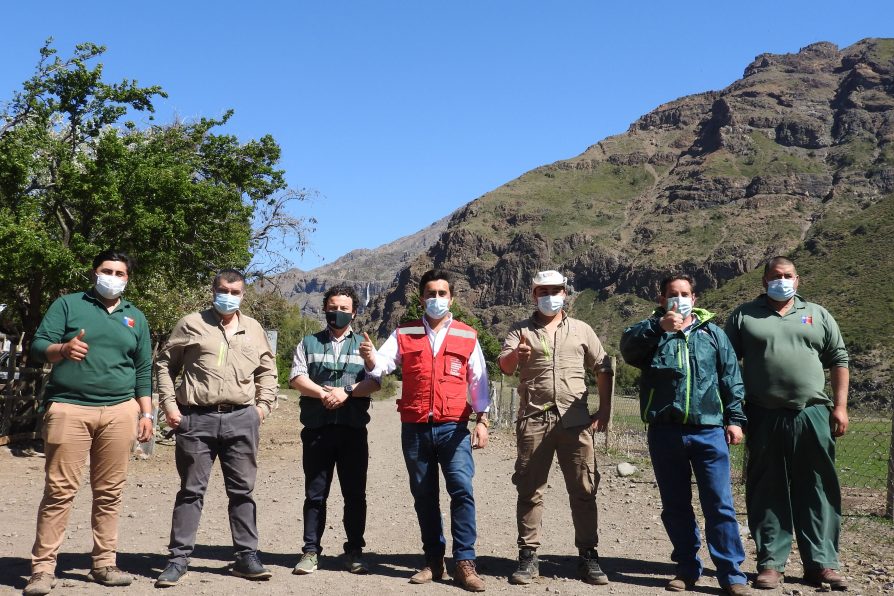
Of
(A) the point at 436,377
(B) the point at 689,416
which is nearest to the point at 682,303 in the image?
(B) the point at 689,416

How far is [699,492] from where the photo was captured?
523cm

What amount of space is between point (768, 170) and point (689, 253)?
108ft

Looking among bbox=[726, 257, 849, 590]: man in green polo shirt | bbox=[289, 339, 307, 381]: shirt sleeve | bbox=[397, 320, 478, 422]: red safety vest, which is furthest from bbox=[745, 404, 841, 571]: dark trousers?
bbox=[289, 339, 307, 381]: shirt sleeve

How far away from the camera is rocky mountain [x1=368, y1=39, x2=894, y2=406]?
96.0 meters

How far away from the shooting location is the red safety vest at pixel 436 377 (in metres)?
5.33

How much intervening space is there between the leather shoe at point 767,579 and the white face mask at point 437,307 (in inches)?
110

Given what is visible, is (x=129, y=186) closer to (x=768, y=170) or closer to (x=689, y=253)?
(x=689, y=253)

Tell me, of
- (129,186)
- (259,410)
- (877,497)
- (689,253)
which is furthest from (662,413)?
(689,253)

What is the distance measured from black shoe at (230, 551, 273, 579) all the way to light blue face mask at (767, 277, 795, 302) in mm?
4118

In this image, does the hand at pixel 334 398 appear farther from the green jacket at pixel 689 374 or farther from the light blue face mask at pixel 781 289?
the light blue face mask at pixel 781 289

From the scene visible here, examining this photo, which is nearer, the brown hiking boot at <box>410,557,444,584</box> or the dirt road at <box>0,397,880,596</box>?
the dirt road at <box>0,397,880,596</box>

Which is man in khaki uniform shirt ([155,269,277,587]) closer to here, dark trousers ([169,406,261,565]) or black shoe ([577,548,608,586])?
dark trousers ([169,406,261,565])

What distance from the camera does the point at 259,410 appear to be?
5535mm

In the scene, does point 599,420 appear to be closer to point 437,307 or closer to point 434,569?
point 437,307
